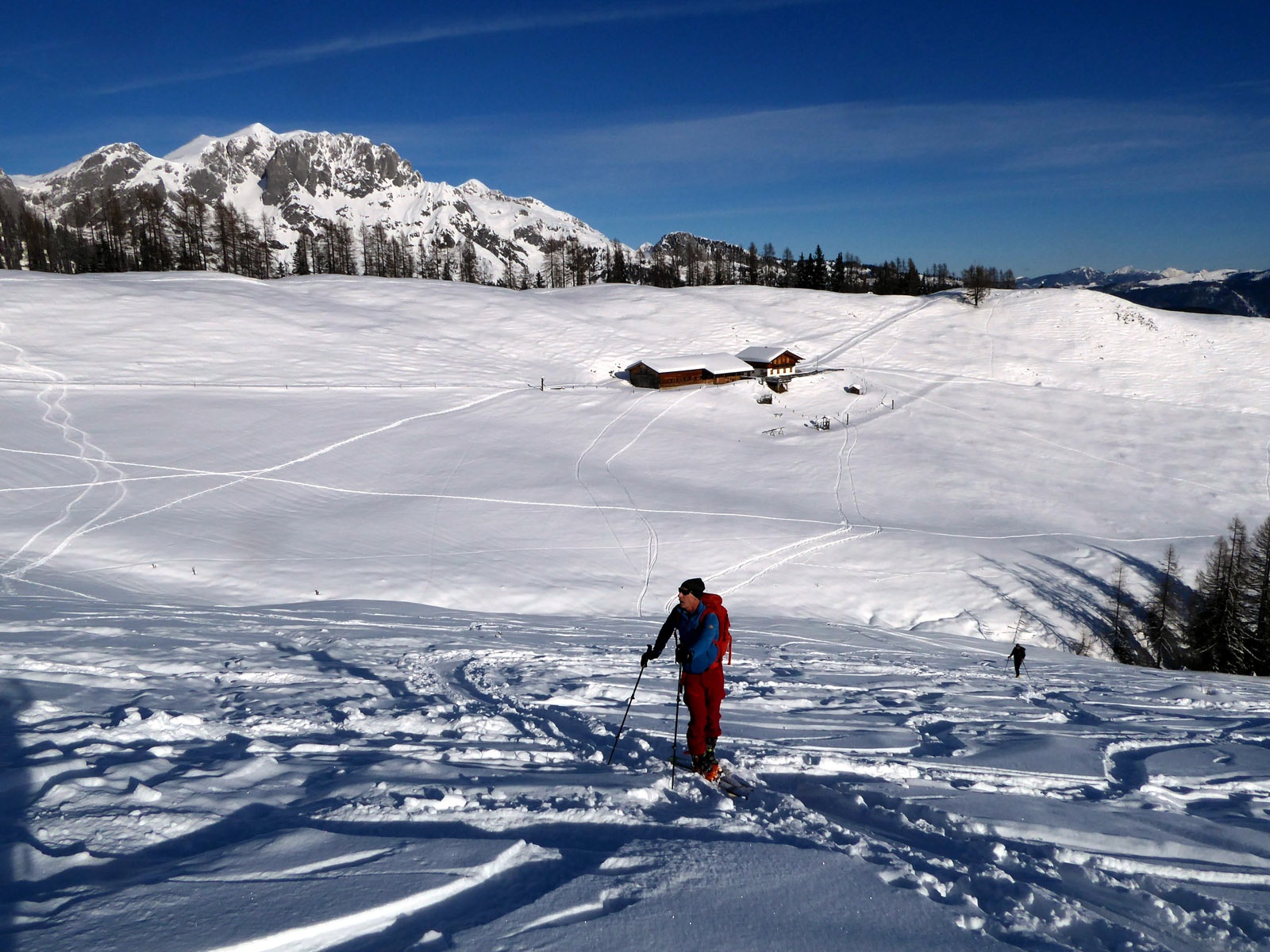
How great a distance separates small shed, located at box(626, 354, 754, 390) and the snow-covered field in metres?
4.05

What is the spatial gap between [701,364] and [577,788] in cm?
5246

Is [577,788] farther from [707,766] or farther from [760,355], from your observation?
[760,355]

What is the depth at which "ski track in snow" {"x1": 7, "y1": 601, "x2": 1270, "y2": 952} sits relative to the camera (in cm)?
368

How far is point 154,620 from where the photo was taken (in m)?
11.7

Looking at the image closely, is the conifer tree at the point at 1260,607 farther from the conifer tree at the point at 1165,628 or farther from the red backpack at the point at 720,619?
the red backpack at the point at 720,619

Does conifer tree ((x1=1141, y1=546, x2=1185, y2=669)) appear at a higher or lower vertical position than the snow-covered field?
lower

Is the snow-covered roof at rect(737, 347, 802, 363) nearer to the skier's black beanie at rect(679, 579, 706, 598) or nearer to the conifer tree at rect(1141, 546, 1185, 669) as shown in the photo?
the conifer tree at rect(1141, 546, 1185, 669)

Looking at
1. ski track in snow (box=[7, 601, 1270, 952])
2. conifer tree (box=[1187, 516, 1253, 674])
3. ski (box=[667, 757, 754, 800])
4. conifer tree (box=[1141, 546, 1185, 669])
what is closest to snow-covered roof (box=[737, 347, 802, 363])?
conifer tree (box=[1141, 546, 1185, 669])

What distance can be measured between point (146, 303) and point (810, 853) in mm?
66774

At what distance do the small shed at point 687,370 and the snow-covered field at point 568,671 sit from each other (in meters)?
4.05

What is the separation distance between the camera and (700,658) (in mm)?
5965

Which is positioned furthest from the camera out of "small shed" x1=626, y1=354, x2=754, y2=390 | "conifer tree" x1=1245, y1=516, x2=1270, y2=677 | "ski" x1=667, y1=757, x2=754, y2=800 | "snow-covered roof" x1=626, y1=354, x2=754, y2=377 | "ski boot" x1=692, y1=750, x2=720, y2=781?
"snow-covered roof" x1=626, y1=354, x2=754, y2=377

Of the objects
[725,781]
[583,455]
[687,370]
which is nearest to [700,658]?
[725,781]

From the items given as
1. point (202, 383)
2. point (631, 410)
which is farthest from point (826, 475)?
point (202, 383)
